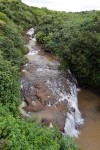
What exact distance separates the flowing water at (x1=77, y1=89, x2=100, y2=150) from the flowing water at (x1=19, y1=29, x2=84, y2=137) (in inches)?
20.7

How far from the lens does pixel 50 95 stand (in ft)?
77.5

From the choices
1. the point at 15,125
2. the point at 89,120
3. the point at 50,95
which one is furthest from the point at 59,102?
the point at 15,125

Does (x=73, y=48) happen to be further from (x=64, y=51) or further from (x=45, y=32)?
(x=45, y=32)

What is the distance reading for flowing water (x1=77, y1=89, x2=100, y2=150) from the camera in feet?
67.2

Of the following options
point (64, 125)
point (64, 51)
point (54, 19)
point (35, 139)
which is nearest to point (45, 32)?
point (54, 19)

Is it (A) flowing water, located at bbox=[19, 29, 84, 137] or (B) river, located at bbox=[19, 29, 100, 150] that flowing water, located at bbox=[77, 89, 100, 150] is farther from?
(A) flowing water, located at bbox=[19, 29, 84, 137]

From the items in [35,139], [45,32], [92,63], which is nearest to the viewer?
[35,139]

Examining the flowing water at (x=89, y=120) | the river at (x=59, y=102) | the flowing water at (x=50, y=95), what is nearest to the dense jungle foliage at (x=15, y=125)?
the flowing water at (x=50, y=95)

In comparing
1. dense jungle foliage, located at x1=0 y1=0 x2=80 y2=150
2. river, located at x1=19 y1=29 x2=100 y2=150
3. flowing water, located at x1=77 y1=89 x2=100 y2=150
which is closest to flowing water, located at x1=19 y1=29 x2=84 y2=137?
river, located at x1=19 y1=29 x2=100 y2=150

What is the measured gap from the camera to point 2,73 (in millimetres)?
17547

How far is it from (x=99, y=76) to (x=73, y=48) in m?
3.36

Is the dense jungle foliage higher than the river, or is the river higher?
the dense jungle foliage

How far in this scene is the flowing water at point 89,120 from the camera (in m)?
20.5

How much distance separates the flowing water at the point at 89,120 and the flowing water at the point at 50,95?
0.52 m
